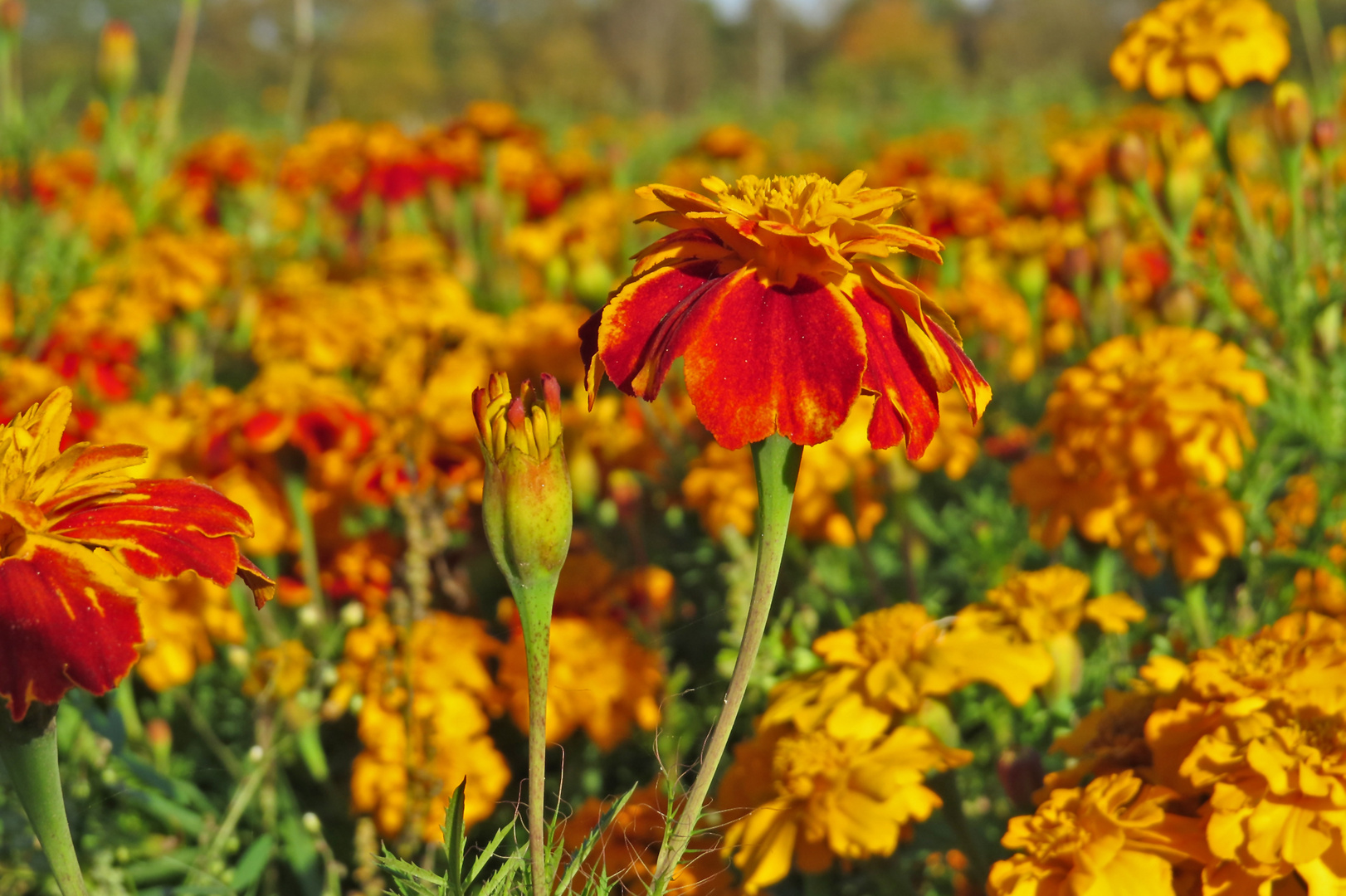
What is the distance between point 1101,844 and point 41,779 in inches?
29.8

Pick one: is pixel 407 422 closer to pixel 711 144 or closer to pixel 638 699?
pixel 638 699

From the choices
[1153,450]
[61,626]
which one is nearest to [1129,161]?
[1153,450]

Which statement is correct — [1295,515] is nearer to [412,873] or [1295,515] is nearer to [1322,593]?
[1322,593]

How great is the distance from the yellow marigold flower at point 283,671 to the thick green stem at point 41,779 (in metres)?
0.86

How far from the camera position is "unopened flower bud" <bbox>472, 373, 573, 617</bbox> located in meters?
0.77

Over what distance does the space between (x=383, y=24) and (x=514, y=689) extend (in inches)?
1011

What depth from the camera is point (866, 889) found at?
1.54 meters

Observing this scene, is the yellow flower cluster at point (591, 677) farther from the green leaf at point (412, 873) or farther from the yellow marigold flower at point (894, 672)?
the green leaf at point (412, 873)

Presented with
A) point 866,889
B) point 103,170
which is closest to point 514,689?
point 866,889

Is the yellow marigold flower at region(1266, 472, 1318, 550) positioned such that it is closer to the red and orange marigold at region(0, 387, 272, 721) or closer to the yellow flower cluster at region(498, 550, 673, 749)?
the yellow flower cluster at region(498, 550, 673, 749)

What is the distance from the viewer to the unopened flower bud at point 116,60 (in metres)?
3.10

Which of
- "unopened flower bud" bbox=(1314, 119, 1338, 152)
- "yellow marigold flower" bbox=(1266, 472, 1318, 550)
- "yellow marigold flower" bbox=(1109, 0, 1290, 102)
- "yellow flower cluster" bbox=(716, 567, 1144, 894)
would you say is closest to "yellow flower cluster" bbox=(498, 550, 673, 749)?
"yellow flower cluster" bbox=(716, 567, 1144, 894)

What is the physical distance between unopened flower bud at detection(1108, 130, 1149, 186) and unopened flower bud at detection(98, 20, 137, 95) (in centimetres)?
244

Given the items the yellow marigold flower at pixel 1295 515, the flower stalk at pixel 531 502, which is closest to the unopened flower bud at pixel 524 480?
the flower stalk at pixel 531 502
